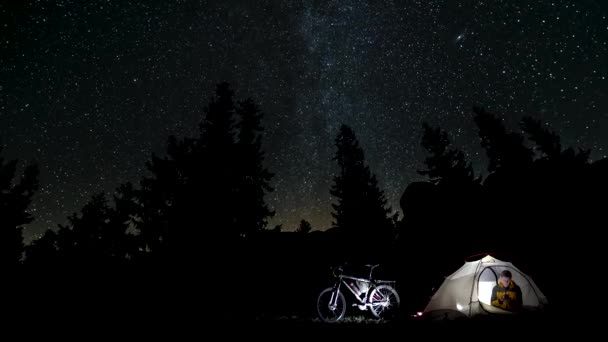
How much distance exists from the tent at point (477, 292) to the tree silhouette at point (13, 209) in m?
31.6

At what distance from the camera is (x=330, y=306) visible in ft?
30.1

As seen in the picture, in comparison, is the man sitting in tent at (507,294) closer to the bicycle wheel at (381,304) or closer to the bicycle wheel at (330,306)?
the bicycle wheel at (381,304)

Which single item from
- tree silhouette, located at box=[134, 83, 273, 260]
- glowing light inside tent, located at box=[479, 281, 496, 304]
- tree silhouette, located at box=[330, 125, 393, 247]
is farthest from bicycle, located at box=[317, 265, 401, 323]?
tree silhouette, located at box=[330, 125, 393, 247]

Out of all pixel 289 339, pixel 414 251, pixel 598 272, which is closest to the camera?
pixel 289 339

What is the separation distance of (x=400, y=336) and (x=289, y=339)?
2267 mm

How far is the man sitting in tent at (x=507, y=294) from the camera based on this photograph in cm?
860

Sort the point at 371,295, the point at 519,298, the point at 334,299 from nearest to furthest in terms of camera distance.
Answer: the point at 519,298
the point at 334,299
the point at 371,295

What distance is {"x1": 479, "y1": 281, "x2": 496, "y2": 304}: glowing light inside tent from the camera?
8.98m

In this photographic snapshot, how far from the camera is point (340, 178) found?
30656 mm

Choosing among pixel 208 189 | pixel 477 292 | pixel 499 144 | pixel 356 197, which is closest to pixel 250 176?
pixel 208 189

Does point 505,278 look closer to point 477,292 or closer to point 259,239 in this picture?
point 477,292

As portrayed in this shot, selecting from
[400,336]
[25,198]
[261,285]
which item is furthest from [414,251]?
[25,198]

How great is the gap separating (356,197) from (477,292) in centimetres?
1955

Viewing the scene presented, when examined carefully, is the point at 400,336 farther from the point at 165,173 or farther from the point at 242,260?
the point at 165,173
